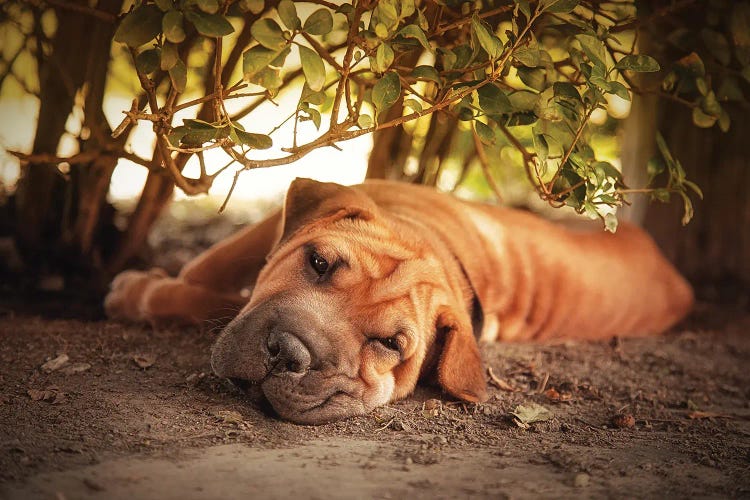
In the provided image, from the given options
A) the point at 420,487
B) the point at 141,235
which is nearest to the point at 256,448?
the point at 420,487

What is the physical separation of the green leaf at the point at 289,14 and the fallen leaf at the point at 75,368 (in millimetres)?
1760

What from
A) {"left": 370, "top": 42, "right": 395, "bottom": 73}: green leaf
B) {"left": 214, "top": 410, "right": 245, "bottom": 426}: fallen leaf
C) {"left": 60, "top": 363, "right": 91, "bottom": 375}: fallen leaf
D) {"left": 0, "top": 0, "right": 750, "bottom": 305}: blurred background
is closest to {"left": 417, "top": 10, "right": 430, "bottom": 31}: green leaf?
{"left": 0, "top": 0, "right": 750, "bottom": 305}: blurred background

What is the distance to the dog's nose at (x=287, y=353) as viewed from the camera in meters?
3.04

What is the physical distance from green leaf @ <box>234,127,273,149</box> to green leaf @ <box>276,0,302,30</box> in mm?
507

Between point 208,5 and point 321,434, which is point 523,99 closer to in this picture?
point 208,5

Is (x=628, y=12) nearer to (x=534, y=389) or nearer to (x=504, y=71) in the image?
(x=504, y=71)

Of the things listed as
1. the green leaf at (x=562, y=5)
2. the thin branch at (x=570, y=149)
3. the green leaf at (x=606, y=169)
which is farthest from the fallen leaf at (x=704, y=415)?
the green leaf at (x=562, y=5)

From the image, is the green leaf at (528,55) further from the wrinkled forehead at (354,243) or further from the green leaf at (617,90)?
the wrinkled forehead at (354,243)

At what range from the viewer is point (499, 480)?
2605mm

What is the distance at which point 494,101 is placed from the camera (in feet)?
10.3

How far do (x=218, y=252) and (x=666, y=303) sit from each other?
3.44 meters

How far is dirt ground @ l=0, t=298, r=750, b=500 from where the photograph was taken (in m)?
2.43

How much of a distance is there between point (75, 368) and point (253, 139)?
1.30 m

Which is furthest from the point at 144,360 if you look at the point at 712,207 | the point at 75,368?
the point at 712,207
